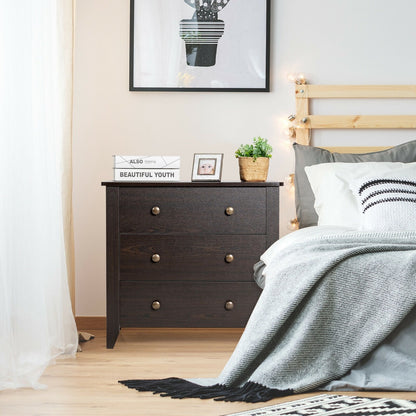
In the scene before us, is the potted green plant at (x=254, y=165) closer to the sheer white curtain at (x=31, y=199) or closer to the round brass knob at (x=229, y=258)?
the round brass knob at (x=229, y=258)

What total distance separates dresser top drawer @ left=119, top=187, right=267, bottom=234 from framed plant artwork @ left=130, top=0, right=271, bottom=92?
75 cm

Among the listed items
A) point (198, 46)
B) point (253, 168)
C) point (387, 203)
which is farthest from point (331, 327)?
Result: point (198, 46)

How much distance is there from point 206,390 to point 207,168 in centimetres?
120

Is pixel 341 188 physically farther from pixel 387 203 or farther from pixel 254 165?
pixel 254 165

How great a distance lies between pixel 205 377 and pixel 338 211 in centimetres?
92

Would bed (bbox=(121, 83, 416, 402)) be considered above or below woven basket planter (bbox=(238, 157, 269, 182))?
below

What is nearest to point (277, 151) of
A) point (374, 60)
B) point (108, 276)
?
point (374, 60)

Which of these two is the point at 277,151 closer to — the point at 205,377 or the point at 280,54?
the point at 280,54

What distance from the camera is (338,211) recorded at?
2.49m

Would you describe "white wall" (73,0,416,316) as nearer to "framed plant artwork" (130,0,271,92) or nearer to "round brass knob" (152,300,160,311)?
"framed plant artwork" (130,0,271,92)

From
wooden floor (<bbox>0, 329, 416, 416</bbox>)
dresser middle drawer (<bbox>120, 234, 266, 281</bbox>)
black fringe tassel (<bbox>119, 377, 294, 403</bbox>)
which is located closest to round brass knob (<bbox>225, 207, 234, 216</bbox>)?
dresser middle drawer (<bbox>120, 234, 266, 281</bbox>)

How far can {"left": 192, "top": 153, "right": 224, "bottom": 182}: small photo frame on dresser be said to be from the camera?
2705 mm

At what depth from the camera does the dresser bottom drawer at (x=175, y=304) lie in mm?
2545

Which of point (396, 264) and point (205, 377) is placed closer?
point (396, 264)
